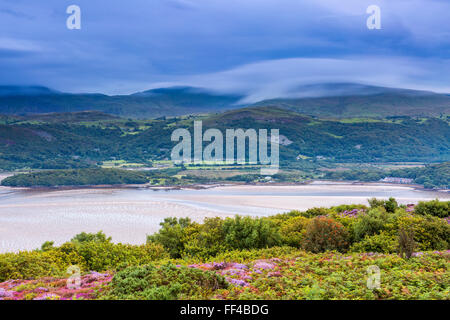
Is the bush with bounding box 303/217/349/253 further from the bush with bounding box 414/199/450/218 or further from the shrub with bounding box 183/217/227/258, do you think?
the bush with bounding box 414/199/450/218

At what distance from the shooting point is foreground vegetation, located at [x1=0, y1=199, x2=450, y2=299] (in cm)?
1119

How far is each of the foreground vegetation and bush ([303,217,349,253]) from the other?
0.05 m

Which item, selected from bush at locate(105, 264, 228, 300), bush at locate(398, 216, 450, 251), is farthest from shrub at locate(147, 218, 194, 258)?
bush at locate(398, 216, 450, 251)

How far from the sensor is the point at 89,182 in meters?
108

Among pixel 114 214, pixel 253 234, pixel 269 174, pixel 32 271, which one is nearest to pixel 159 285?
pixel 32 271

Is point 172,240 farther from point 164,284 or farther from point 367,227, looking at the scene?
point 164,284

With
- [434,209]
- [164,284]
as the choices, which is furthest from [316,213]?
[164,284]

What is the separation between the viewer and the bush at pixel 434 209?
27234 millimetres

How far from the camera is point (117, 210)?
195 ft

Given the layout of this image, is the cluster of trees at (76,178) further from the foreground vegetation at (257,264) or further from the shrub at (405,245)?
the shrub at (405,245)

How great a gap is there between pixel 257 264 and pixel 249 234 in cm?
656

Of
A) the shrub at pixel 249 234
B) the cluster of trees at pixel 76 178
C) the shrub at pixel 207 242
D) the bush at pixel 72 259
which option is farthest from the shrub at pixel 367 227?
the cluster of trees at pixel 76 178
